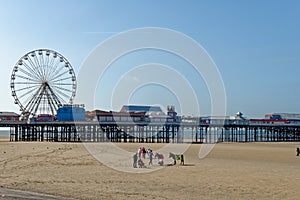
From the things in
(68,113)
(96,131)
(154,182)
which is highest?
(68,113)

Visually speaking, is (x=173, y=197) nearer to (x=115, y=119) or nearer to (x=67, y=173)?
(x=67, y=173)

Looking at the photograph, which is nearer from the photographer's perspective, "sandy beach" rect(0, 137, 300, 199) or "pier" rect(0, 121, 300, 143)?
"sandy beach" rect(0, 137, 300, 199)

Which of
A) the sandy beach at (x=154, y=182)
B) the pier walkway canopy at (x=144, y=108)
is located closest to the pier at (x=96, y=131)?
the pier walkway canopy at (x=144, y=108)

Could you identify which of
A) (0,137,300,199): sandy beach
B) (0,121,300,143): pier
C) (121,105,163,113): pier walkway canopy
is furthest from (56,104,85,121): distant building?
(0,137,300,199): sandy beach

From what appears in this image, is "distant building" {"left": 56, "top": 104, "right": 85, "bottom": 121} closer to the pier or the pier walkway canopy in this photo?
the pier

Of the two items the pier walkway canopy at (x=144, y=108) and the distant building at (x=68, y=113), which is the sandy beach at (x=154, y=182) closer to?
the distant building at (x=68, y=113)

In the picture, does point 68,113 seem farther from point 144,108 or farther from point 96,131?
point 144,108

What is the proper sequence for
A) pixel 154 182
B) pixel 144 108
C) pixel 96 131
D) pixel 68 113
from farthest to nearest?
pixel 144 108, pixel 68 113, pixel 96 131, pixel 154 182

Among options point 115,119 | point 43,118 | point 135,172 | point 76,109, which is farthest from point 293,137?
point 135,172

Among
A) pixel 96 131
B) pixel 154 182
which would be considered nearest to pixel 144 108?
pixel 96 131

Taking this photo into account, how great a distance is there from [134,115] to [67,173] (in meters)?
51.1

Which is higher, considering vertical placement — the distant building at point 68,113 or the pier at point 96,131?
the distant building at point 68,113

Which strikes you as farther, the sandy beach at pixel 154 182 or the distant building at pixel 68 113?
the distant building at pixel 68 113

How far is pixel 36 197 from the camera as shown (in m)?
11.8
